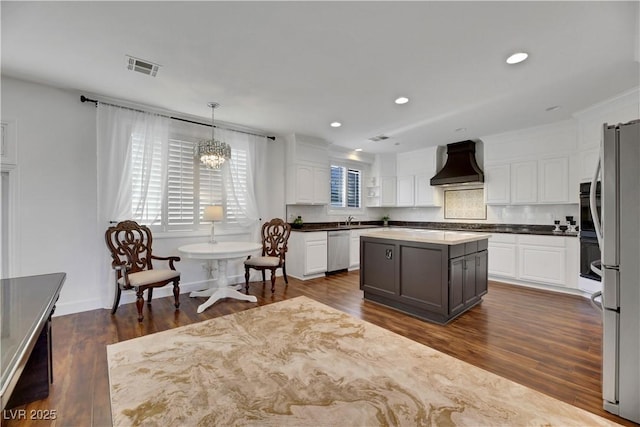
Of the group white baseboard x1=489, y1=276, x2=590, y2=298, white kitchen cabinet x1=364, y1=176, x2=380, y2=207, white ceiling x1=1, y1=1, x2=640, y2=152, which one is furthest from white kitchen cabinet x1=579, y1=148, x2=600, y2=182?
white kitchen cabinet x1=364, y1=176, x2=380, y2=207

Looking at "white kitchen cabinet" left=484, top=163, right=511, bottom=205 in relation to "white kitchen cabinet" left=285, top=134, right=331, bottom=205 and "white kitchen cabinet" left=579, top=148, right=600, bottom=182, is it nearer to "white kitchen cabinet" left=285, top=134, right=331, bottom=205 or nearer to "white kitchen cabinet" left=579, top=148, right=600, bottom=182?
"white kitchen cabinet" left=579, top=148, right=600, bottom=182

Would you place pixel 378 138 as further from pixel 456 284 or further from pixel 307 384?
pixel 307 384

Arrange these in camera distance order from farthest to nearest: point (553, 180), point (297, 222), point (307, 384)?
point (297, 222) < point (553, 180) < point (307, 384)

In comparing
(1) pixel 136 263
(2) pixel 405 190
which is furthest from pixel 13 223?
Answer: (2) pixel 405 190

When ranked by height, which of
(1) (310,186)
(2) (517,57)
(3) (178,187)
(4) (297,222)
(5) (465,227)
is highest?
(2) (517,57)

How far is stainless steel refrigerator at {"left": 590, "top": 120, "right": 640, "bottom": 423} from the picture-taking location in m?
1.68

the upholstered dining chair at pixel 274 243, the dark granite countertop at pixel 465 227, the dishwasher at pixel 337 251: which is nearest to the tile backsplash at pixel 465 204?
the dark granite countertop at pixel 465 227

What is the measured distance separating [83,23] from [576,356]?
4.79 m

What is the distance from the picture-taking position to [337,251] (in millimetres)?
Answer: 5598

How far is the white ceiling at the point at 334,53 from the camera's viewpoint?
2006mm

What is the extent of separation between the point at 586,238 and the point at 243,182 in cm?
509

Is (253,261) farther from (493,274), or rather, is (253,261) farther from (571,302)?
(571,302)

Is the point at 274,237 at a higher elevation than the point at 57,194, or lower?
lower

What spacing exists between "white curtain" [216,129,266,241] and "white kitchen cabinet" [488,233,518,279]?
13.7 ft
